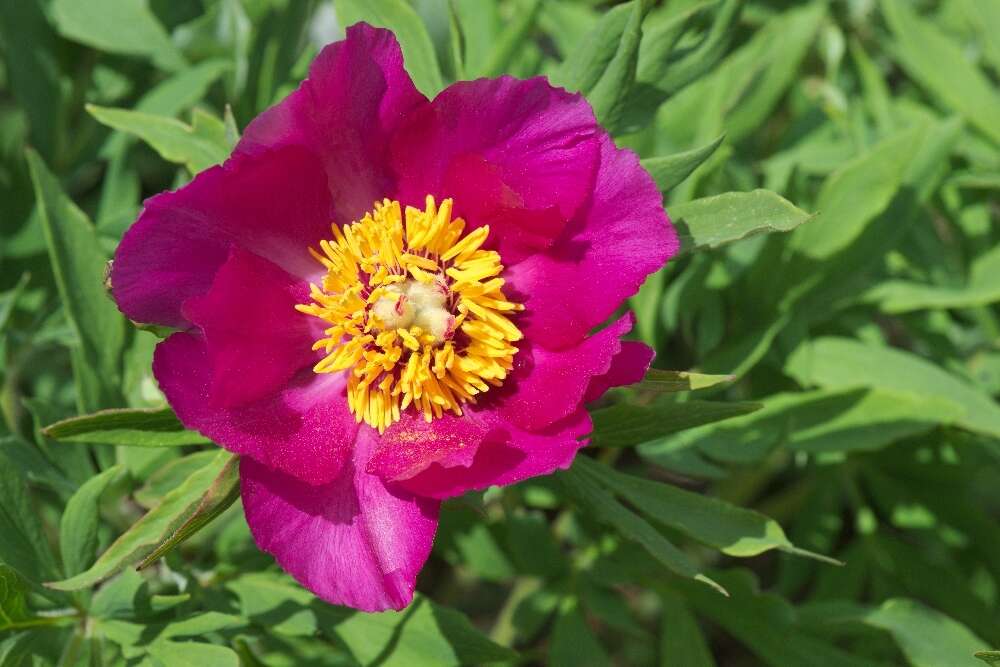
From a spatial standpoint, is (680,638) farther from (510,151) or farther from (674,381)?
(510,151)

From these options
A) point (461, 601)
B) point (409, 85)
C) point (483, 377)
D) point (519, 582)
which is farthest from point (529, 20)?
point (461, 601)

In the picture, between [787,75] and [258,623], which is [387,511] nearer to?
[258,623]

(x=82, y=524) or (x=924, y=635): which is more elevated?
(x=82, y=524)

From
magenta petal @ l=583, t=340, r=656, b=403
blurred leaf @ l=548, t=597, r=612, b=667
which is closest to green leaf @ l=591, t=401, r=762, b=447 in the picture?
magenta petal @ l=583, t=340, r=656, b=403

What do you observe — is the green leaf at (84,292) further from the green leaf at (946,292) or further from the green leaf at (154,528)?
the green leaf at (946,292)

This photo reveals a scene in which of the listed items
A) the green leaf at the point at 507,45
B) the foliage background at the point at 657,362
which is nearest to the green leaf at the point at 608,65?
the foliage background at the point at 657,362

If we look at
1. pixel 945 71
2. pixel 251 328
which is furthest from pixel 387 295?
pixel 945 71
